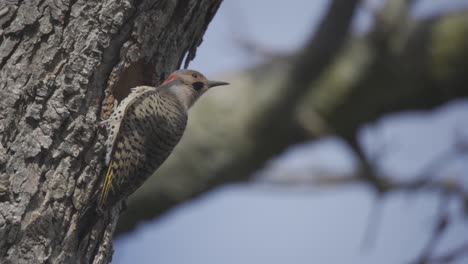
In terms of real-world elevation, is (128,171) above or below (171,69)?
below

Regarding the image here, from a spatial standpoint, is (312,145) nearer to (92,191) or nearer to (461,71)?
(461,71)

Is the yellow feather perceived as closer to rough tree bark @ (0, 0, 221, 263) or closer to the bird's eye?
rough tree bark @ (0, 0, 221, 263)

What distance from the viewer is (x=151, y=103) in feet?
14.7

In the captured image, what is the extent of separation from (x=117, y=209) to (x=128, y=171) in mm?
283

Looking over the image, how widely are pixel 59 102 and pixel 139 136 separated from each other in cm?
98

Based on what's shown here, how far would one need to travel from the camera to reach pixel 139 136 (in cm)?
437

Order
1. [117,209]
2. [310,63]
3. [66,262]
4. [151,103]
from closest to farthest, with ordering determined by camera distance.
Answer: [66,262], [117,209], [151,103], [310,63]

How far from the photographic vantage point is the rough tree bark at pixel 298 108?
6570 millimetres

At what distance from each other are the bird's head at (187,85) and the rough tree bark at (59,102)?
3.72 feet

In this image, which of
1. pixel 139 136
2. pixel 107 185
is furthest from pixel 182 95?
pixel 107 185

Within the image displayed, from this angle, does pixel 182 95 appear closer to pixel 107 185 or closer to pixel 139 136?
pixel 139 136

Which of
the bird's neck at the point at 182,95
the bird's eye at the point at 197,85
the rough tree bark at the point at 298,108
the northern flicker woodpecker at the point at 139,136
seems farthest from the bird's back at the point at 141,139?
the rough tree bark at the point at 298,108

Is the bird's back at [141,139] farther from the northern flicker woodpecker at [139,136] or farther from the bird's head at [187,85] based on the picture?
the bird's head at [187,85]

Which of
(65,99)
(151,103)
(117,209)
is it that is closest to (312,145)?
(151,103)
